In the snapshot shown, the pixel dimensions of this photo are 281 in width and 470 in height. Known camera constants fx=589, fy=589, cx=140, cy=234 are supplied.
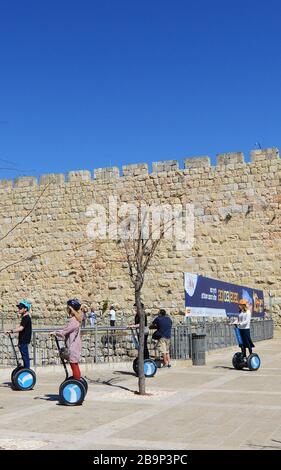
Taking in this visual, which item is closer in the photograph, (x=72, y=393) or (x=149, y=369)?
(x=72, y=393)

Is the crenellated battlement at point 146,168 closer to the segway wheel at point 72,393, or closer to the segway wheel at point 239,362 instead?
the segway wheel at point 239,362

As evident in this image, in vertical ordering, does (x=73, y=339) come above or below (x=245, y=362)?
above

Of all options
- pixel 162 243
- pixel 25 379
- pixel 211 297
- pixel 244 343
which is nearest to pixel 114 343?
pixel 211 297

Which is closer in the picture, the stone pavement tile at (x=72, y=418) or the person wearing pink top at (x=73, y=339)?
the stone pavement tile at (x=72, y=418)

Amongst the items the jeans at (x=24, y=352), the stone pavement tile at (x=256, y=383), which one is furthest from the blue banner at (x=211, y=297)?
the jeans at (x=24, y=352)

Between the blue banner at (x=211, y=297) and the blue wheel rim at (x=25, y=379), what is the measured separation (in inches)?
173

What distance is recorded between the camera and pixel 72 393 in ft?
23.3

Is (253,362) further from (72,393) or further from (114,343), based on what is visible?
(72,393)

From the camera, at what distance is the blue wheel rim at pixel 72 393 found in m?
7.08

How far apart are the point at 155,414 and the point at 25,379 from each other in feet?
9.24

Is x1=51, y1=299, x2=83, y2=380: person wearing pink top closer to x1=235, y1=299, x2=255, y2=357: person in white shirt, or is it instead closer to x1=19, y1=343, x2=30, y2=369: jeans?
x1=19, y1=343, x2=30, y2=369: jeans

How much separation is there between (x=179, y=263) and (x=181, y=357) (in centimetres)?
903

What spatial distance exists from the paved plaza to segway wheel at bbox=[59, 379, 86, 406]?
0.37 feet

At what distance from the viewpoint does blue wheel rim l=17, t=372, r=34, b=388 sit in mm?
Result: 8586
